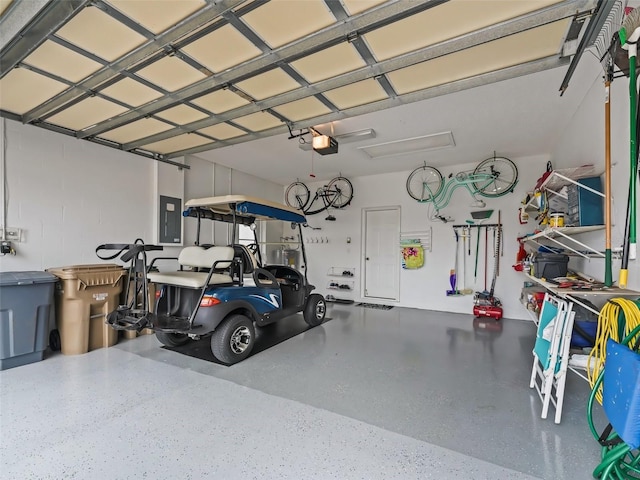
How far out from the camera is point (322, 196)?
7094 mm

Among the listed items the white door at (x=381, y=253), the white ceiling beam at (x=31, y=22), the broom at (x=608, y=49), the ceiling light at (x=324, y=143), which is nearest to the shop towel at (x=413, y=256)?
the white door at (x=381, y=253)

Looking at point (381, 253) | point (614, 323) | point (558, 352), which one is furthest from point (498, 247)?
point (614, 323)

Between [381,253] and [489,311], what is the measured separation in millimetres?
2400

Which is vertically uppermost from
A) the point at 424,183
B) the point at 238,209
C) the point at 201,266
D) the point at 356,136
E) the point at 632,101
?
the point at 356,136

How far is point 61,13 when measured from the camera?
5.96 ft

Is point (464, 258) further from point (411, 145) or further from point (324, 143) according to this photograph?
point (324, 143)

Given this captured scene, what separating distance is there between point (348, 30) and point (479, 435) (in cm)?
281

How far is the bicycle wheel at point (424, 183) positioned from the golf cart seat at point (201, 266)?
14.0ft

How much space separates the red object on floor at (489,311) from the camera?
17.1 ft

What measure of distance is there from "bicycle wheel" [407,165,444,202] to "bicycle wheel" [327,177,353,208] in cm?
138

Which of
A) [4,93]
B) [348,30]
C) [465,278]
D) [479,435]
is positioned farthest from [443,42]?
[465,278]

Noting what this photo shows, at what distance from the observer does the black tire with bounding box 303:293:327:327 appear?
4613 millimetres

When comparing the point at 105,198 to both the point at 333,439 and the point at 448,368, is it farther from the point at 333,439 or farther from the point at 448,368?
the point at 448,368

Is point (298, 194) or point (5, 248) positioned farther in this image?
point (298, 194)
